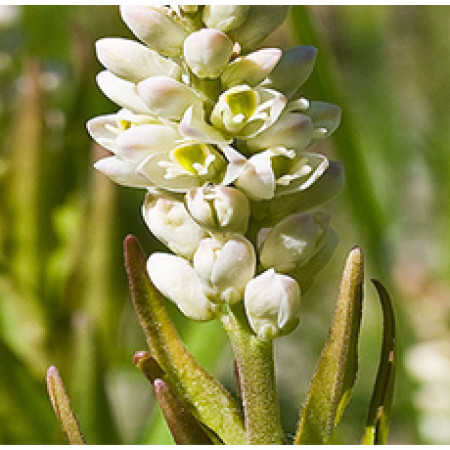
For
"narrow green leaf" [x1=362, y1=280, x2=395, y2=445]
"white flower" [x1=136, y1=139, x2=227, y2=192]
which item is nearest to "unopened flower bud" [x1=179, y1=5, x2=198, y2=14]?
"white flower" [x1=136, y1=139, x2=227, y2=192]

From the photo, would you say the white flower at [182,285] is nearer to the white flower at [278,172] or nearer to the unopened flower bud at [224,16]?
the white flower at [278,172]

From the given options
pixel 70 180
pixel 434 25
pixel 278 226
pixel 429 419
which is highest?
pixel 278 226

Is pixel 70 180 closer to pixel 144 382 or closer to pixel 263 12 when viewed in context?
pixel 144 382

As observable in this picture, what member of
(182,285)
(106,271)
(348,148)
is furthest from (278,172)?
(106,271)

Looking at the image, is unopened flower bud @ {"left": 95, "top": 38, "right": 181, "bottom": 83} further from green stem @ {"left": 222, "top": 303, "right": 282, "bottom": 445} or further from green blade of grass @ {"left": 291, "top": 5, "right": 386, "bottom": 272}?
green blade of grass @ {"left": 291, "top": 5, "right": 386, "bottom": 272}

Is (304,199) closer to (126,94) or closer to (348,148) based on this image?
(126,94)

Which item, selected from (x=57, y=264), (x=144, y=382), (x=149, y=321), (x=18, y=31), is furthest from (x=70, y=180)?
(x=149, y=321)

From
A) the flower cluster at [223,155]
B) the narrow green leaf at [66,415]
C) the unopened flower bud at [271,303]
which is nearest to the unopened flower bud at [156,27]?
the flower cluster at [223,155]
